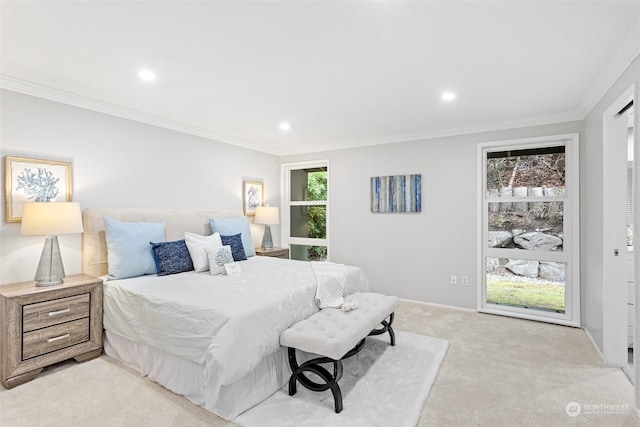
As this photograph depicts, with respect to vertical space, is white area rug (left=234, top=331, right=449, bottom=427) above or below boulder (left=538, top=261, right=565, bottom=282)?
below

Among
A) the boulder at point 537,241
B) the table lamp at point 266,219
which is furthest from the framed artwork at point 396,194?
the table lamp at point 266,219

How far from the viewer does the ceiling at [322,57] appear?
6.02 feet

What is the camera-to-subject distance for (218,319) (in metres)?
2.07

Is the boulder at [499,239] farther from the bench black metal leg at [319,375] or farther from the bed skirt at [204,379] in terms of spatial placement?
the bed skirt at [204,379]

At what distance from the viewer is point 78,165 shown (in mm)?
3121

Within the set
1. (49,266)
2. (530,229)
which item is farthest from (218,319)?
(530,229)

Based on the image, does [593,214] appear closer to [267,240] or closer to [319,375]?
[319,375]

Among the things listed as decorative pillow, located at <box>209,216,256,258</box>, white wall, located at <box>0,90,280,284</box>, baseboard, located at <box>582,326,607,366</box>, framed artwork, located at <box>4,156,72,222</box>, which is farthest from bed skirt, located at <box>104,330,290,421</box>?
baseboard, located at <box>582,326,607,366</box>

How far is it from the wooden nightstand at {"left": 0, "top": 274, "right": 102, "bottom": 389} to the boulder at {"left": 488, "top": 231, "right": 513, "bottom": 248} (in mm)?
4447

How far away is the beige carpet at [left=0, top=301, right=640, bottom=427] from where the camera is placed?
202 cm

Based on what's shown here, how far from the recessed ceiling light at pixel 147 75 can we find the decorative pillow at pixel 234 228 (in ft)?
6.21

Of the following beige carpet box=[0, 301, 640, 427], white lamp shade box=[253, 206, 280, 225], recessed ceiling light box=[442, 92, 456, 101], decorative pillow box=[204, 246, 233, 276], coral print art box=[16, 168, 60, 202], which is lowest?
beige carpet box=[0, 301, 640, 427]

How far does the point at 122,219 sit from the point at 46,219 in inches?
32.1

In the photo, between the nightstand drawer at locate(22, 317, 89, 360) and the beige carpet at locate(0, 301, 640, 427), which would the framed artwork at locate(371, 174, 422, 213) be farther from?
the nightstand drawer at locate(22, 317, 89, 360)
